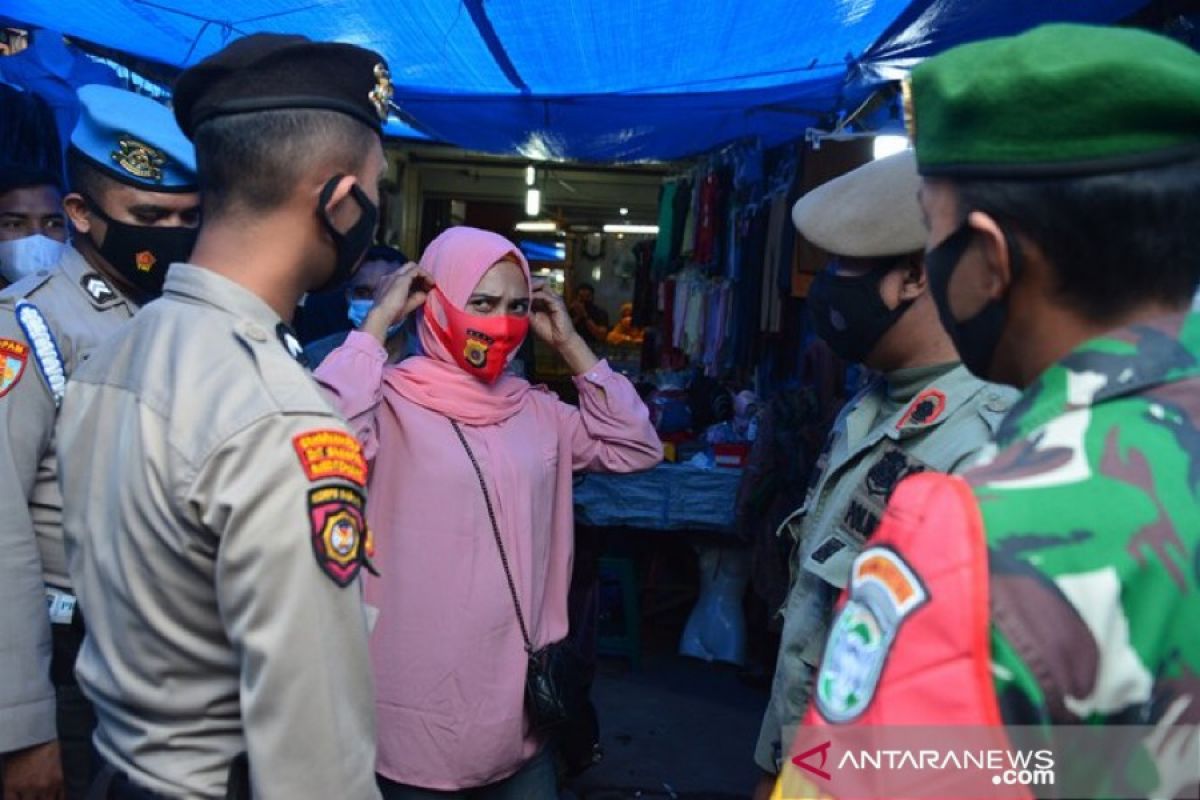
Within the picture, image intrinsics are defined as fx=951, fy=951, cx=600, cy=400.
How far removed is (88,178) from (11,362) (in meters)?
0.41

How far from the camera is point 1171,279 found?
872 mm

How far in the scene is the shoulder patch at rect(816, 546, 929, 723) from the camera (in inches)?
30.7

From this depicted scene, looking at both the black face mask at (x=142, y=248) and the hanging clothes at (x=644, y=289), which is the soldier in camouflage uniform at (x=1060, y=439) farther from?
the hanging clothes at (x=644, y=289)

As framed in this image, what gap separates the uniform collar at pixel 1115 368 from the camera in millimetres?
833

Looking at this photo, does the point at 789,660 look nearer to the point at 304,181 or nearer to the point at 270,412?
the point at 270,412

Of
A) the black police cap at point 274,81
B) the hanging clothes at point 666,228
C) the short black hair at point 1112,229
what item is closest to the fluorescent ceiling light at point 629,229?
the hanging clothes at point 666,228

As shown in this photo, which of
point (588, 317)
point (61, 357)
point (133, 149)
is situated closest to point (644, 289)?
point (588, 317)

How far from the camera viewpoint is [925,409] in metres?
1.75

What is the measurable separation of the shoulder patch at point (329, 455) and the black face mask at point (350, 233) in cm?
32

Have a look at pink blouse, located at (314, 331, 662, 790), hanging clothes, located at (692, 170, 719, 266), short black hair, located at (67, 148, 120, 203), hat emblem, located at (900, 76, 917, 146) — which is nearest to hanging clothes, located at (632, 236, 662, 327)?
hanging clothes, located at (692, 170, 719, 266)

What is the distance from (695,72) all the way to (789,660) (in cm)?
359

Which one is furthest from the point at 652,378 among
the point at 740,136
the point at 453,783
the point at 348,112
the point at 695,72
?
the point at 348,112

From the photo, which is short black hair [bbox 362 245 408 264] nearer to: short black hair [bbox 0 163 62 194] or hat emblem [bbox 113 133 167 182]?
short black hair [bbox 0 163 62 194]

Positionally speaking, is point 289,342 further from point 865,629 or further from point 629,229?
point 629,229
